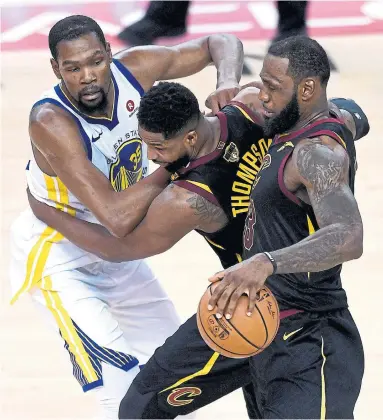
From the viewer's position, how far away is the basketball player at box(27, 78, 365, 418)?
4.40 metres

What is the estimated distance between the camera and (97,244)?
190 inches

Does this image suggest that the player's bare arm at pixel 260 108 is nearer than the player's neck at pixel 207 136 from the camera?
No

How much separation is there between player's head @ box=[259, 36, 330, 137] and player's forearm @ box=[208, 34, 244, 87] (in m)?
0.93

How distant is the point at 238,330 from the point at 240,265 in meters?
0.31

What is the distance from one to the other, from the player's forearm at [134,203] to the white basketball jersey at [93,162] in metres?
0.38

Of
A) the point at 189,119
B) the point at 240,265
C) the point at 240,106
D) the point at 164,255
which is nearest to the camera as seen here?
the point at 240,265

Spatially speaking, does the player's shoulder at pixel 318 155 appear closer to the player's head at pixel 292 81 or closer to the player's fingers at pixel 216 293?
the player's head at pixel 292 81

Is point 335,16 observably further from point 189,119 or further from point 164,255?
point 189,119

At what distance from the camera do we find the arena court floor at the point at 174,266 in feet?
19.3

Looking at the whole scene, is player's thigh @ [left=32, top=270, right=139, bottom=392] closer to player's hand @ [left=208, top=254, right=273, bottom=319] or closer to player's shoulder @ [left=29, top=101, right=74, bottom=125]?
player's shoulder @ [left=29, top=101, right=74, bottom=125]

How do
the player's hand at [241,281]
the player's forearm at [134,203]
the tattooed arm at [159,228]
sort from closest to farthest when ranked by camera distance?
the player's hand at [241,281] < the tattooed arm at [159,228] < the player's forearm at [134,203]

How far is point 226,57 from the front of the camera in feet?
18.0

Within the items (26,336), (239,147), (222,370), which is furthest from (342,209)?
(26,336)

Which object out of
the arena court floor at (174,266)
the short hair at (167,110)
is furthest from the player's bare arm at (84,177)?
→ the arena court floor at (174,266)
